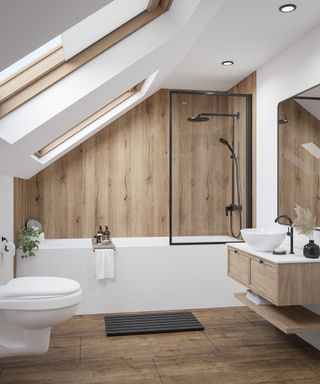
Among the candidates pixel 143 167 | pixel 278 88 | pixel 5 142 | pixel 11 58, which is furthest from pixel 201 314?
pixel 11 58

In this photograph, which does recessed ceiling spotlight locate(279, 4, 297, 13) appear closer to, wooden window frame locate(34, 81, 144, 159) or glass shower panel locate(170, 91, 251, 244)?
glass shower panel locate(170, 91, 251, 244)

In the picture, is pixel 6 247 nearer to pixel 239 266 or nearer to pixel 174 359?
pixel 174 359

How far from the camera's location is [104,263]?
3.84 meters

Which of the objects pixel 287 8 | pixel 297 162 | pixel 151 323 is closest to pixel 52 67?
pixel 287 8

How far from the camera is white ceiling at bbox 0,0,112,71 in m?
1.15

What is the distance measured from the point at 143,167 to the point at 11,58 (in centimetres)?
328

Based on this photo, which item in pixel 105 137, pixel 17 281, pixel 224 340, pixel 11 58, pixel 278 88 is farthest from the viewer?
pixel 105 137

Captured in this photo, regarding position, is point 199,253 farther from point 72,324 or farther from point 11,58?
point 11,58

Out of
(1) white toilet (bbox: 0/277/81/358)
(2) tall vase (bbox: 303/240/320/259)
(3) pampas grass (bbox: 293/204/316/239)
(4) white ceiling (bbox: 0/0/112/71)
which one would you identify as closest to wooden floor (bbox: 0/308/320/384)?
(1) white toilet (bbox: 0/277/81/358)

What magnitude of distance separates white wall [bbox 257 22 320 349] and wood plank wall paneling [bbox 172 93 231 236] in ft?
1.15

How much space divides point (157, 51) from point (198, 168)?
5.32ft

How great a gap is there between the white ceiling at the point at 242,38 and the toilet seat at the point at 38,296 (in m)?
2.07

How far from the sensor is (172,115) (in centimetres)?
392

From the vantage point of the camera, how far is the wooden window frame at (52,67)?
220cm
